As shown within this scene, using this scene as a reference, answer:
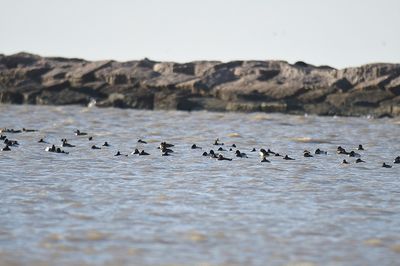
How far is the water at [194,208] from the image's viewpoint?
13.8 metres

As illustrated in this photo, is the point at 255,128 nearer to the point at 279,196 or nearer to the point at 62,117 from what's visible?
the point at 62,117

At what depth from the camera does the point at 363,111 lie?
56188mm

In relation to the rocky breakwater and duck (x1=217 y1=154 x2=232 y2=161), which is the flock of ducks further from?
the rocky breakwater

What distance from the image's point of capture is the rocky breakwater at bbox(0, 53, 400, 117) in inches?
2281

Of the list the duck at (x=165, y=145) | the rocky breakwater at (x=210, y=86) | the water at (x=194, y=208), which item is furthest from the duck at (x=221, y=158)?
the rocky breakwater at (x=210, y=86)

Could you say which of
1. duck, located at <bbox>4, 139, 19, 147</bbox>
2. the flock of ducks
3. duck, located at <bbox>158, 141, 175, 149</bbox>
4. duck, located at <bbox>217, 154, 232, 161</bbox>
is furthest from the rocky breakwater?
duck, located at <bbox>4, 139, 19, 147</bbox>

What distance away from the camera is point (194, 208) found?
17.8 metres

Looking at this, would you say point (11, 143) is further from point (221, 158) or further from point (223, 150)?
point (221, 158)

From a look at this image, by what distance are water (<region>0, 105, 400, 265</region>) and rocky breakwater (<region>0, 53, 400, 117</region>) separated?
2335cm

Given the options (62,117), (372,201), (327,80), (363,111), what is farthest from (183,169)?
(327,80)

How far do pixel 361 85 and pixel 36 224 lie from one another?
149 feet

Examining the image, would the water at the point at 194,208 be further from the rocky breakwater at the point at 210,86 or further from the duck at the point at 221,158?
the rocky breakwater at the point at 210,86

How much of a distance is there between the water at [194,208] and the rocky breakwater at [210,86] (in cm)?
2335

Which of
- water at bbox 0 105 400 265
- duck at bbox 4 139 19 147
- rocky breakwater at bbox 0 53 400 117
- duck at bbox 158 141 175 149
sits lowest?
water at bbox 0 105 400 265
